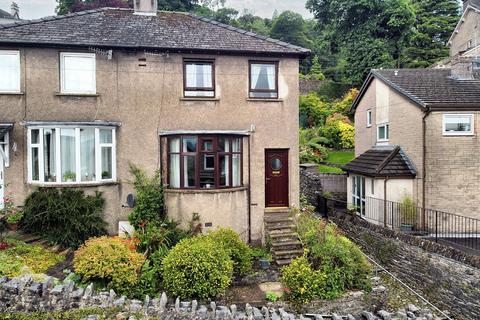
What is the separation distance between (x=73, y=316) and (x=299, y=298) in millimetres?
5830

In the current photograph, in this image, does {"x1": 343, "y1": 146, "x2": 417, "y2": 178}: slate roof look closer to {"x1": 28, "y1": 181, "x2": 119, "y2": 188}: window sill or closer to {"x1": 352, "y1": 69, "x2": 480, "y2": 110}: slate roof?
{"x1": 352, "y1": 69, "x2": 480, "y2": 110}: slate roof

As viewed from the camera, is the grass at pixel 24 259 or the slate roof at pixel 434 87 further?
the slate roof at pixel 434 87

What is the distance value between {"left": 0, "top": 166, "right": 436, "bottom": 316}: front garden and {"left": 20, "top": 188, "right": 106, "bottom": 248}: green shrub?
32mm

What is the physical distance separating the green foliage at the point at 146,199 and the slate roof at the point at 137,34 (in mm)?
4938

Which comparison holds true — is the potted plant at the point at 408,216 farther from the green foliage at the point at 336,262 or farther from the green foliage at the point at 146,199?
the green foliage at the point at 146,199

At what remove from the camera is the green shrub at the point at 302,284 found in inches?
368

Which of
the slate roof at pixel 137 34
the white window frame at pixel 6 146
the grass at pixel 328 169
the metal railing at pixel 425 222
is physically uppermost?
the slate roof at pixel 137 34

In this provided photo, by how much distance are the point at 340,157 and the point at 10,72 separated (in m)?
23.6

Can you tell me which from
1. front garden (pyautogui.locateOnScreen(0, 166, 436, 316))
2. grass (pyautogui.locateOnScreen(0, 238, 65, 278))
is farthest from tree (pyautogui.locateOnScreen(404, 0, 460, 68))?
grass (pyautogui.locateOnScreen(0, 238, 65, 278))

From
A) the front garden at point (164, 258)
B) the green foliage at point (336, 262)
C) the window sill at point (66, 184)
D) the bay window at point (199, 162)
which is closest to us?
the front garden at point (164, 258)

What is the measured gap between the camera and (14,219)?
1131 centimetres

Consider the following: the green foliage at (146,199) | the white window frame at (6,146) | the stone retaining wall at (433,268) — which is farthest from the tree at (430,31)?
the white window frame at (6,146)

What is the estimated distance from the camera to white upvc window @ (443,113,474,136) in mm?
15031

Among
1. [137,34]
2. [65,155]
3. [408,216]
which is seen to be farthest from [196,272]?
[408,216]
